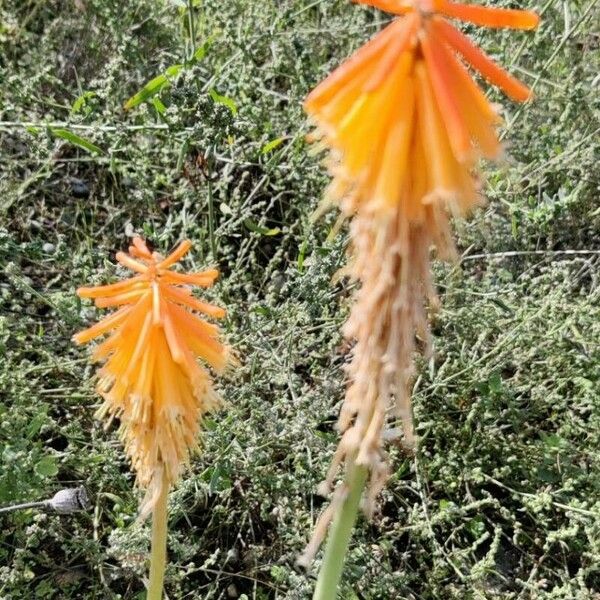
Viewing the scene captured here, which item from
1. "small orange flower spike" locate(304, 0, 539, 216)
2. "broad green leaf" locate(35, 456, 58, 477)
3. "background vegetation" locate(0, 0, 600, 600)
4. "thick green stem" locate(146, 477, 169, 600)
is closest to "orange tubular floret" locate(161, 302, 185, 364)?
"thick green stem" locate(146, 477, 169, 600)

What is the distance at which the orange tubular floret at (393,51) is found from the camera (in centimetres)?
101

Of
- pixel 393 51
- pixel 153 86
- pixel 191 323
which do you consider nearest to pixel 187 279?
pixel 191 323

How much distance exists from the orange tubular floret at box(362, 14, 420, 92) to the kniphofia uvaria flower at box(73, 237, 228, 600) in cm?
52

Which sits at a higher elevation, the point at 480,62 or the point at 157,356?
the point at 480,62

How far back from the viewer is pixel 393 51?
1.03m

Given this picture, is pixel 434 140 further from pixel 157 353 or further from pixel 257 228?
pixel 257 228

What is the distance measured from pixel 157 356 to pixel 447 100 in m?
0.68

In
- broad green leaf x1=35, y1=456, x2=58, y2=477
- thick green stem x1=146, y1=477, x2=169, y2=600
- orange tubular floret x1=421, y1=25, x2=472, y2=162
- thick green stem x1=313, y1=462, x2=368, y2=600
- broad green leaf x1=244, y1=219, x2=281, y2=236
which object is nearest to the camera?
orange tubular floret x1=421, y1=25, x2=472, y2=162

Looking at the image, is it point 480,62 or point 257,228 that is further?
point 257,228

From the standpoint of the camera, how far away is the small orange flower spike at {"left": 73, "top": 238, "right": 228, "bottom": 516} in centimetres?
144

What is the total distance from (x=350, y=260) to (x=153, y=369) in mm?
426

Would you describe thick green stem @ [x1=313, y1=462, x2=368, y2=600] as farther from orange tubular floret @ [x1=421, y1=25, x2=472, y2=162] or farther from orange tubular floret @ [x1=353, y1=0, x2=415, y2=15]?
orange tubular floret @ [x1=353, y1=0, x2=415, y2=15]

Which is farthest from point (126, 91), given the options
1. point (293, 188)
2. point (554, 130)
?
point (554, 130)

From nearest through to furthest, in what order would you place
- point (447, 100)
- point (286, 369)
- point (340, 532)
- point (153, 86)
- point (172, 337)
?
point (447, 100) → point (340, 532) → point (172, 337) → point (286, 369) → point (153, 86)
